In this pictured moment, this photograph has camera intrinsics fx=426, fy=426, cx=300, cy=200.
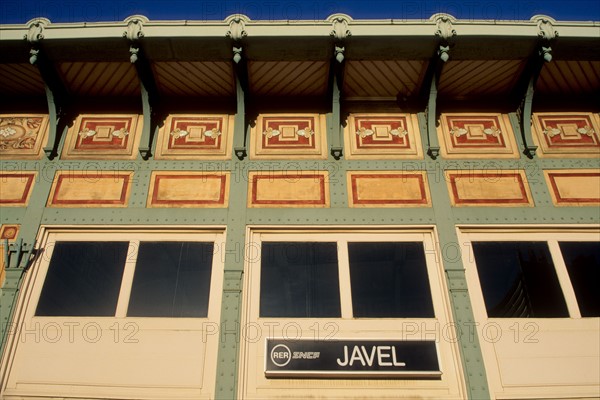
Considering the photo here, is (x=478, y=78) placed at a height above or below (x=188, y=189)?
above

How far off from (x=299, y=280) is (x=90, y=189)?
11.3 ft

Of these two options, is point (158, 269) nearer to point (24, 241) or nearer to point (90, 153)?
point (24, 241)

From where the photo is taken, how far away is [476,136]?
6977 mm

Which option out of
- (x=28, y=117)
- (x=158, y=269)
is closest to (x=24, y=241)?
(x=158, y=269)

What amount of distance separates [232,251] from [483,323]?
3.44 m

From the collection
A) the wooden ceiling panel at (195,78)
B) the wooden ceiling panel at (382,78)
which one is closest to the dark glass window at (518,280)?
the wooden ceiling panel at (382,78)

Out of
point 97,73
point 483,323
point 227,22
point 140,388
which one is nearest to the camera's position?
point 140,388

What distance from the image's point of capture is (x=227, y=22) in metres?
6.35

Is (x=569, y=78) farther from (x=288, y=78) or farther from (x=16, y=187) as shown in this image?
(x=16, y=187)

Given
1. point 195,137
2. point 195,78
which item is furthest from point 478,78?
point 195,137

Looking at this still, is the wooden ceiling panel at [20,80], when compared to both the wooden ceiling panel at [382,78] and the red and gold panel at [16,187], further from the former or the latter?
the wooden ceiling panel at [382,78]

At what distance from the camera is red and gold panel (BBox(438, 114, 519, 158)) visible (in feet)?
22.3

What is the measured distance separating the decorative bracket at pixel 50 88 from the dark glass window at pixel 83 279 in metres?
1.74

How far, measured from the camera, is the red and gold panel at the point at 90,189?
630 centimetres
